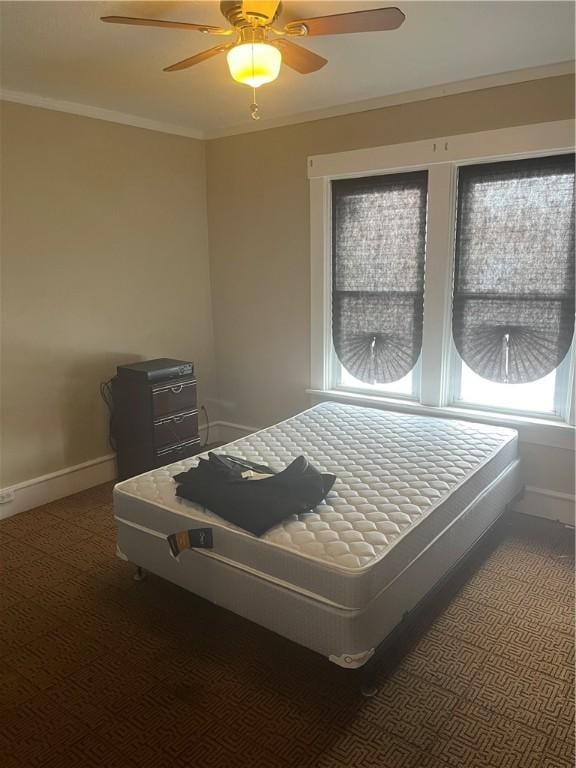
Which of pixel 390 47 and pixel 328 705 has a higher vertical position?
pixel 390 47

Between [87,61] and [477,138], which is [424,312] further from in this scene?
[87,61]

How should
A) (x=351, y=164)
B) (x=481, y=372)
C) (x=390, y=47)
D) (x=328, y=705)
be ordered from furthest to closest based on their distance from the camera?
(x=351, y=164) → (x=481, y=372) → (x=390, y=47) → (x=328, y=705)

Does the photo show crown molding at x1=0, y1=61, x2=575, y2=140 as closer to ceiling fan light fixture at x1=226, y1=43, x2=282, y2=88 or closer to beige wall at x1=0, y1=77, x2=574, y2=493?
beige wall at x1=0, y1=77, x2=574, y2=493

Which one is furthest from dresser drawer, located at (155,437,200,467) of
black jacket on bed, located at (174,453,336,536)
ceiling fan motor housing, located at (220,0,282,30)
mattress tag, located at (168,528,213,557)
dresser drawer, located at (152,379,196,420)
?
ceiling fan motor housing, located at (220,0,282,30)

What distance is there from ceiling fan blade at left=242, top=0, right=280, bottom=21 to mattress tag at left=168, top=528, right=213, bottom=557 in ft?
6.39

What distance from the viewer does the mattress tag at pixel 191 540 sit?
2.29m

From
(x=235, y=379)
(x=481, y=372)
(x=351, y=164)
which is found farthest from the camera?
(x=235, y=379)

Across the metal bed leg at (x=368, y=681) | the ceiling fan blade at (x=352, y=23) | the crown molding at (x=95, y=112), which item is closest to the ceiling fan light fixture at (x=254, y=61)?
the ceiling fan blade at (x=352, y=23)

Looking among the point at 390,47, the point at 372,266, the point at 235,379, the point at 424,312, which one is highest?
the point at 390,47

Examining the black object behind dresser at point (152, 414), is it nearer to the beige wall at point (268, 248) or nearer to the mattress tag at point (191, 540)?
the beige wall at point (268, 248)

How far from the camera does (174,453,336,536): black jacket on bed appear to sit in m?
2.26

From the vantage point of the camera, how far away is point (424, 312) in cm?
362

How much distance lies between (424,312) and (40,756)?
9.65ft

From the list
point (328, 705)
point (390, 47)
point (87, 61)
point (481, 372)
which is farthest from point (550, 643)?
point (87, 61)
